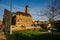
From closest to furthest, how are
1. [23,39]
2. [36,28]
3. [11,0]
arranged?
[23,39], [11,0], [36,28]

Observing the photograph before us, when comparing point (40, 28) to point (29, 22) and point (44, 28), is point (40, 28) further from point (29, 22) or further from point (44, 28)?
point (29, 22)

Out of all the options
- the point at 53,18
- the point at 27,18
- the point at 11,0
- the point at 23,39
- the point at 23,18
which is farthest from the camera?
the point at 27,18

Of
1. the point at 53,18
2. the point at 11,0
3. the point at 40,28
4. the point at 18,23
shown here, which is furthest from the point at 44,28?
the point at 53,18

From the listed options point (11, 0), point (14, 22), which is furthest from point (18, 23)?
point (11, 0)

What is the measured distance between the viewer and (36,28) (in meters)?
25.8

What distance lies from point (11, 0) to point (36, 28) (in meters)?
11.2

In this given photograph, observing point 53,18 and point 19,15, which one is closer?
point 53,18

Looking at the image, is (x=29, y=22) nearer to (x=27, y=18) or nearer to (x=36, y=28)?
(x=27, y=18)

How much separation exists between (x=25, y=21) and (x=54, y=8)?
1983 cm

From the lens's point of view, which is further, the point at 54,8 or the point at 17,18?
the point at 17,18

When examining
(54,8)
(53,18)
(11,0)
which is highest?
(11,0)

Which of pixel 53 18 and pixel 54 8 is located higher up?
pixel 54 8

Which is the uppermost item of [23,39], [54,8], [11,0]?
[11,0]

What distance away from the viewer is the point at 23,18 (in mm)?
31094
